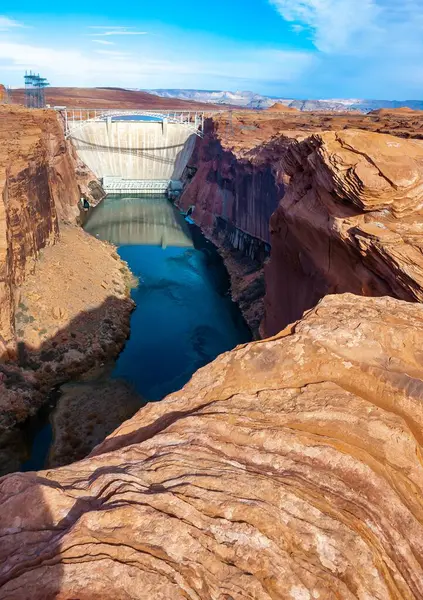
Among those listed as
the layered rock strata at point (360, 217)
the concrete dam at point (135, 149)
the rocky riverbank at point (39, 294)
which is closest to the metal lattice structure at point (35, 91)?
the concrete dam at point (135, 149)

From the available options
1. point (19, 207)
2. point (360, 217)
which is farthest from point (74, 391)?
point (360, 217)

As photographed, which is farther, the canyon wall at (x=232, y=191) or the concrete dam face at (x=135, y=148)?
the concrete dam face at (x=135, y=148)

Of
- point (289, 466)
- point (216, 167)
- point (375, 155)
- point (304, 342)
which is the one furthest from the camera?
point (216, 167)

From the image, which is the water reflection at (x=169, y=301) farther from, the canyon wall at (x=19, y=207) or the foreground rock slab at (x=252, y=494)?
the foreground rock slab at (x=252, y=494)

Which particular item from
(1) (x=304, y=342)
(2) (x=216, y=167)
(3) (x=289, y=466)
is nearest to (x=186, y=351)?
(1) (x=304, y=342)

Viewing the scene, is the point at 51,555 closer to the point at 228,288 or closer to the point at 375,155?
the point at 375,155

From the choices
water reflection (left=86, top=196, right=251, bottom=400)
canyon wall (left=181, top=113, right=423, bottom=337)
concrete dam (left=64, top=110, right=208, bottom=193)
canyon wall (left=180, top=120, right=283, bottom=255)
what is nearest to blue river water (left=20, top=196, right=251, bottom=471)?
water reflection (left=86, top=196, right=251, bottom=400)

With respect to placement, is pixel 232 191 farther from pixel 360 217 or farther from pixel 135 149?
pixel 360 217
